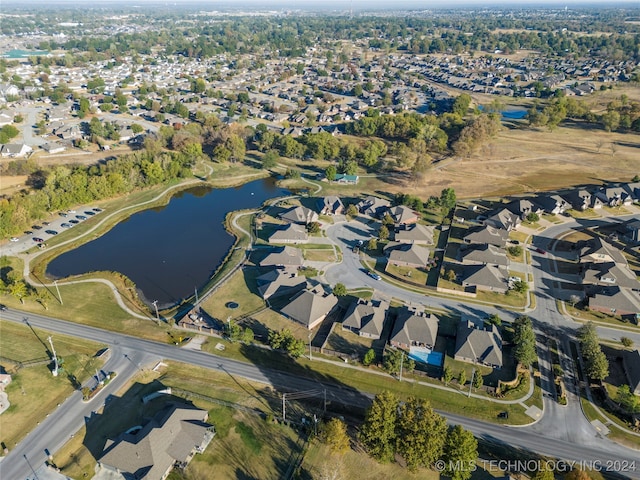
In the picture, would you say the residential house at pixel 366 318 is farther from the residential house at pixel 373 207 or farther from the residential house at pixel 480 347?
the residential house at pixel 373 207

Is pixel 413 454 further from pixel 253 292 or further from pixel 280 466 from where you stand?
pixel 253 292

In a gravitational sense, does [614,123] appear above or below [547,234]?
above

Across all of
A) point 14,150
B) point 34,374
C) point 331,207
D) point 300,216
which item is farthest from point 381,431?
point 14,150

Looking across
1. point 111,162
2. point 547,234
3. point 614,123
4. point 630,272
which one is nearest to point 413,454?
point 630,272

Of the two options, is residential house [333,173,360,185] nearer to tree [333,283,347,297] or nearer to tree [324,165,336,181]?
tree [324,165,336,181]

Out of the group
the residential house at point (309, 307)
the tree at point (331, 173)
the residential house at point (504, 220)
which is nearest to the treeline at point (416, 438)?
the residential house at point (309, 307)

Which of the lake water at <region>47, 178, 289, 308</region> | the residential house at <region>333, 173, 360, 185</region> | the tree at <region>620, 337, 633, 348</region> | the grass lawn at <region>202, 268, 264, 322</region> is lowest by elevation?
the lake water at <region>47, 178, 289, 308</region>

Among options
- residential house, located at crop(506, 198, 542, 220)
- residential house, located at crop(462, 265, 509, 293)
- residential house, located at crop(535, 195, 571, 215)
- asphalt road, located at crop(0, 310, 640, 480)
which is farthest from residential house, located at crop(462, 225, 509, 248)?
asphalt road, located at crop(0, 310, 640, 480)

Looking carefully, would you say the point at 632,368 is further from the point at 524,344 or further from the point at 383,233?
the point at 383,233
